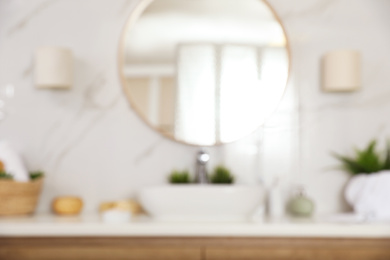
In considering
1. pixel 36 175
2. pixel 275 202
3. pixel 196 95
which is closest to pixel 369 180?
pixel 275 202

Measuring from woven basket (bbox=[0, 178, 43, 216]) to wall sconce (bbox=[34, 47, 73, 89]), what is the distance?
0.42 metres

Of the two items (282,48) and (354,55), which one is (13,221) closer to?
(282,48)

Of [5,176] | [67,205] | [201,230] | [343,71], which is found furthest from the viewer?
[343,71]

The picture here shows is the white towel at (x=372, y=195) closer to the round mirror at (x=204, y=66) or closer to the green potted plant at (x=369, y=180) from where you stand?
the green potted plant at (x=369, y=180)

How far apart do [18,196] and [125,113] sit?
58 cm

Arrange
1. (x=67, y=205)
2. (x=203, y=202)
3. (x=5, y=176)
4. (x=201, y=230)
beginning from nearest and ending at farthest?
1. (x=201, y=230)
2. (x=203, y=202)
3. (x=5, y=176)
4. (x=67, y=205)

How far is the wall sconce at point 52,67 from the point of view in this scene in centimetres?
A: 201

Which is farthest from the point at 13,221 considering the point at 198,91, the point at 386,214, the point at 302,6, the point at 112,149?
the point at 302,6

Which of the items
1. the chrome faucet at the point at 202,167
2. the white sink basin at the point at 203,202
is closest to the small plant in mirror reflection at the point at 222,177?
the chrome faucet at the point at 202,167

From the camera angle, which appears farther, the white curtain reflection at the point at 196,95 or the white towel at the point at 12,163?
the white curtain reflection at the point at 196,95

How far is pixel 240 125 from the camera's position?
2.12m

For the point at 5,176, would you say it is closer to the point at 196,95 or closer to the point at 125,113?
the point at 125,113

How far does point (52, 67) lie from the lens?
2.01 meters

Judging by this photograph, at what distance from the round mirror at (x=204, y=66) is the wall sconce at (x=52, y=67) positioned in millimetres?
243
